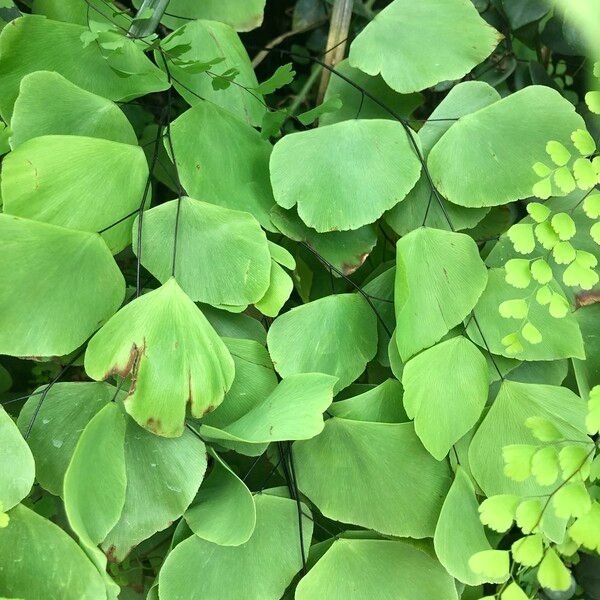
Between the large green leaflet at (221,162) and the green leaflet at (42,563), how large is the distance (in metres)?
0.24

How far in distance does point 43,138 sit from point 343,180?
21 cm

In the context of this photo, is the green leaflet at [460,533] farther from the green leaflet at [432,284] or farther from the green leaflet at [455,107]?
the green leaflet at [455,107]

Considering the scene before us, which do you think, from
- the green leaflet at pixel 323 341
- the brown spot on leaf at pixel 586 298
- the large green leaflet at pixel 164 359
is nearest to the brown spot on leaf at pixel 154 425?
the large green leaflet at pixel 164 359

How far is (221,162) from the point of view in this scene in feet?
1.68

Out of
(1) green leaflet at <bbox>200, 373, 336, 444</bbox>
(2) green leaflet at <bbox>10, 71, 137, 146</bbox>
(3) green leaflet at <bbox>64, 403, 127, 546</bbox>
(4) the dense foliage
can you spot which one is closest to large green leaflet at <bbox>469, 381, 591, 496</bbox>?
(4) the dense foliage

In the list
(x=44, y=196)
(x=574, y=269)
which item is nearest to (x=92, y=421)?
(x=44, y=196)

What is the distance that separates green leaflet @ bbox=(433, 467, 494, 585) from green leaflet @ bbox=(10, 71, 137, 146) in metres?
0.35

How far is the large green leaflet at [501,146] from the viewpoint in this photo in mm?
497

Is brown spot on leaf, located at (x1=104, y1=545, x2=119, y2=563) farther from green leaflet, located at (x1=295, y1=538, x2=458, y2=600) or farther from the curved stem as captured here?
the curved stem

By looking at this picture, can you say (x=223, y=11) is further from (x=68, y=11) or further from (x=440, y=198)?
(x=440, y=198)

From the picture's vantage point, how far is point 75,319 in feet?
1.44

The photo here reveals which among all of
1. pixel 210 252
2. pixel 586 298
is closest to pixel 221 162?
pixel 210 252

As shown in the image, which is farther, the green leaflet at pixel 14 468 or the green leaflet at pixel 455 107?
the green leaflet at pixel 455 107

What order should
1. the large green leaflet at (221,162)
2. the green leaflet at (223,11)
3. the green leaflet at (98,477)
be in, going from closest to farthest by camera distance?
the green leaflet at (98,477)
the large green leaflet at (221,162)
the green leaflet at (223,11)
